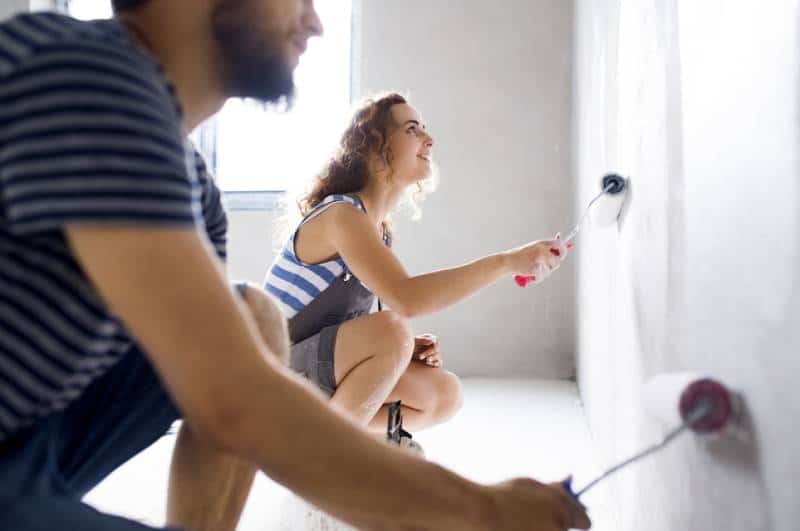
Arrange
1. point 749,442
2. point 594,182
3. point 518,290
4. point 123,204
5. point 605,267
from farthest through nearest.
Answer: point 518,290, point 594,182, point 605,267, point 749,442, point 123,204

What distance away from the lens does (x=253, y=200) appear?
10.5ft

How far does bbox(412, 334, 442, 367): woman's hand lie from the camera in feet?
5.71

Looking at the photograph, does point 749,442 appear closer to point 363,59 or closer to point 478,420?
point 478,420

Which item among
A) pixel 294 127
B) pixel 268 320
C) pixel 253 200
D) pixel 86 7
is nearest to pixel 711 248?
pixel 268 320

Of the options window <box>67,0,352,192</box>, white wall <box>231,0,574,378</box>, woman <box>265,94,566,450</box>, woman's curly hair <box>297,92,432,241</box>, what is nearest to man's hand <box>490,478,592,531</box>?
woman <box>265,94,566,450</box>

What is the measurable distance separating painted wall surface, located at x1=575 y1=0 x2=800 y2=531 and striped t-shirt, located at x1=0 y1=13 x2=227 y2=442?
42cm

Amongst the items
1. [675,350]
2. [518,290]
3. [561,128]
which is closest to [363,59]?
[561,128]

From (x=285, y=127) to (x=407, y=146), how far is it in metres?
1.76

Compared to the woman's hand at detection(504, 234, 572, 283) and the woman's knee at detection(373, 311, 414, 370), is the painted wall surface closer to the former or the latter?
the woman's hand at detection(504, 234, 572, 283)

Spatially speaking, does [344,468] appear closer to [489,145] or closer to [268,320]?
[268,320]

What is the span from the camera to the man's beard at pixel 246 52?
695mm

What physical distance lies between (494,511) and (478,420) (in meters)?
1.62

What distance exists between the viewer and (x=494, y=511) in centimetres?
62

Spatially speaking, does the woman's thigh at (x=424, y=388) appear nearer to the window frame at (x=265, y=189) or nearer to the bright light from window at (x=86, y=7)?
the window frame at (x=265, y=189)
